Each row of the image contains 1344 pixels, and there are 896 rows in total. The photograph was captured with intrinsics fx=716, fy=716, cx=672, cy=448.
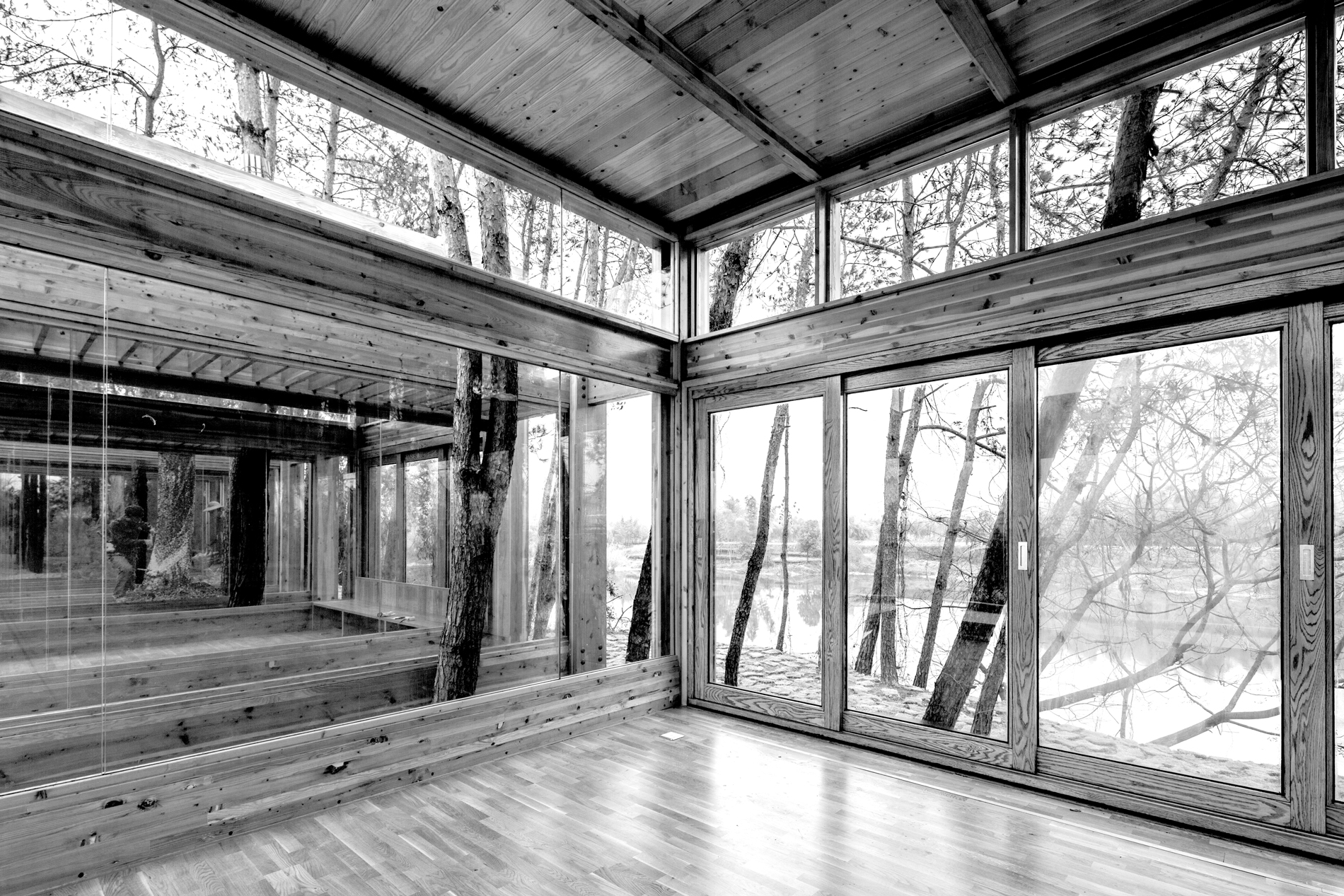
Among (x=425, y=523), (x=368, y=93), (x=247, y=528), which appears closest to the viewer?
(x=247, y=528)

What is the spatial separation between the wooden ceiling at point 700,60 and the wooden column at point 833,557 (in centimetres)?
160

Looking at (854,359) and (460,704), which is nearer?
(460,704)

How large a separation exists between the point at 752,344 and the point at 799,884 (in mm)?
3326

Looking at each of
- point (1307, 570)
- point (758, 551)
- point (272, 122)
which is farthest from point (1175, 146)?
point (272, 122)

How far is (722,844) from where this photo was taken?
119 inches

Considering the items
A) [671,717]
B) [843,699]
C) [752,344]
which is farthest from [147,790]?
[752,344]

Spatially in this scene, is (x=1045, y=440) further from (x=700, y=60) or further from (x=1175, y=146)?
(x=700, y=60)

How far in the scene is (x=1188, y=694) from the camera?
3.22 metres

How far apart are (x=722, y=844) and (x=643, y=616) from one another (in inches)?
91.6

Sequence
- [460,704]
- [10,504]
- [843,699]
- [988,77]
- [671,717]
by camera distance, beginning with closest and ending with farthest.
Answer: [10,504] → [988,77] → [460,704] → [843,699] → [671,717]

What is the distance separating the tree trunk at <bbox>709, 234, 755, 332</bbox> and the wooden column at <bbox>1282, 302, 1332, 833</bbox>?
3.14m

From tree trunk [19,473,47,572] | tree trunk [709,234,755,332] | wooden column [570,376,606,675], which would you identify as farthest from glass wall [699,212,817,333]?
tree trunk [19,473,47,572]

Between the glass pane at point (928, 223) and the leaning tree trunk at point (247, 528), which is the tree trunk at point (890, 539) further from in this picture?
the leaning tree trunk at point (247, 528)

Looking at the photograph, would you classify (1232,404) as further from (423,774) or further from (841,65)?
(423,774)
